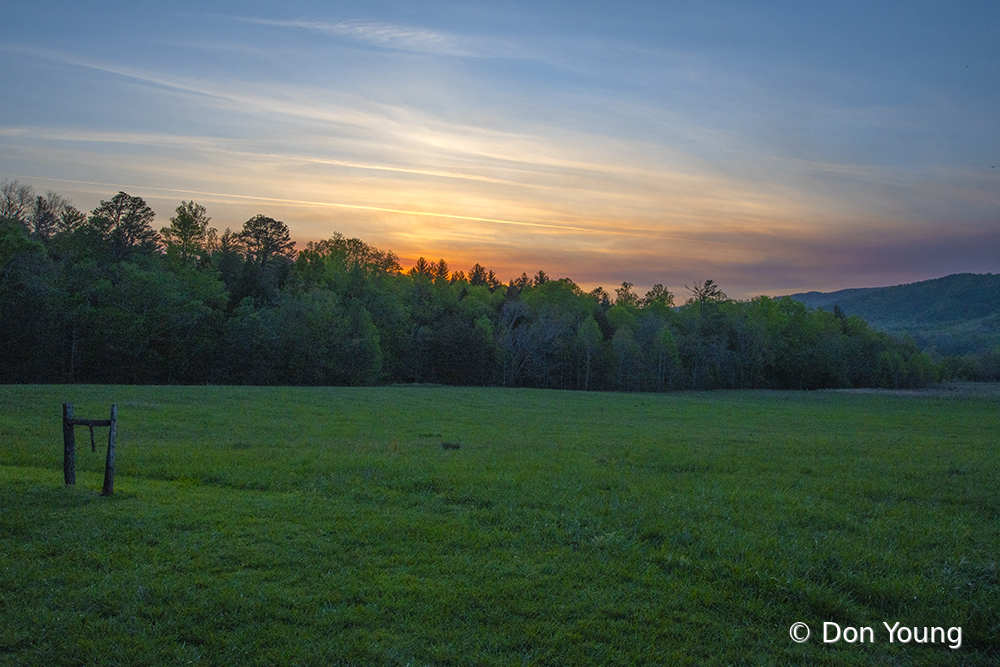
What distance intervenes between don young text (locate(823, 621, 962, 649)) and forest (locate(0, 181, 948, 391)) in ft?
193

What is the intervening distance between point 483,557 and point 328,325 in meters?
60.1

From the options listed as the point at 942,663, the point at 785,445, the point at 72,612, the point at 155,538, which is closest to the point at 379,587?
→ the point at 72,612

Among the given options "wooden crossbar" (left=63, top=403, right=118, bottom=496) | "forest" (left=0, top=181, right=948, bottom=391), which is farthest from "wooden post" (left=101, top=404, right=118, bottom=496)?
"forest" (left=0, top=181, right=948, bottom=391)

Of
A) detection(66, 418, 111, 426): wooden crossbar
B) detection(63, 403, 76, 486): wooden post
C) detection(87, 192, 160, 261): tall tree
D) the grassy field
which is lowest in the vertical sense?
the grassy field

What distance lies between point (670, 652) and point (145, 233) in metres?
78.0

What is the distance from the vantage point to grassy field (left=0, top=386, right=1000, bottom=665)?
239 inches

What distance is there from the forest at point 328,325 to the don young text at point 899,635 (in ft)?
193

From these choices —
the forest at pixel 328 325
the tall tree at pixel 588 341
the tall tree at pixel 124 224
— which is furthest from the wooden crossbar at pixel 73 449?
the tall tree at pixel 588 341

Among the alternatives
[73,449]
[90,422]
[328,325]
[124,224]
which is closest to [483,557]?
[90,422]

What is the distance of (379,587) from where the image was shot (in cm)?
725

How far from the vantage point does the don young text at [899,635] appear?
6.46 metres

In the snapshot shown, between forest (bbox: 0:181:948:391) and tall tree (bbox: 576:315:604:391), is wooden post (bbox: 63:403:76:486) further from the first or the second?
tall tree (bbox: 576:315:604:391)

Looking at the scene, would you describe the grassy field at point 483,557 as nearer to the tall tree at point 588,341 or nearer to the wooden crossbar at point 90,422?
the wooden crossbar at point 90,422

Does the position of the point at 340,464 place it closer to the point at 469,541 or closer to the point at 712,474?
the point at 469,541
